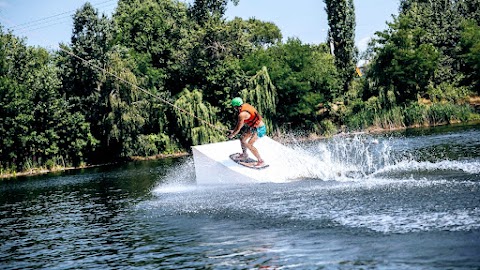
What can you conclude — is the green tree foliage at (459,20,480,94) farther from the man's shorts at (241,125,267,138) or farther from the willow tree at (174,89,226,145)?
the man's shorts at (241,125,267,138)

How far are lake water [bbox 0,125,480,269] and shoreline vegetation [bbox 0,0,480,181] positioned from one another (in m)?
34.3

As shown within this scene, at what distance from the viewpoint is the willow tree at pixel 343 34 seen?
65.7m

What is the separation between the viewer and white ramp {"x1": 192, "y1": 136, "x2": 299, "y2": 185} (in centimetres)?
1870

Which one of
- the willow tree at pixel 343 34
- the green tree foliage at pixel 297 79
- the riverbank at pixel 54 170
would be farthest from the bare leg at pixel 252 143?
the willow tree at pixel 343 34

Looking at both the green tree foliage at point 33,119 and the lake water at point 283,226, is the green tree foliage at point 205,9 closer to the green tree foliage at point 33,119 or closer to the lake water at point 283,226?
the green tree foliage at point 33,119

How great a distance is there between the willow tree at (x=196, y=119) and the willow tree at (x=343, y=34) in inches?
725

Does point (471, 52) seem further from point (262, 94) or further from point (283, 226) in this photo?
point (283, 226)

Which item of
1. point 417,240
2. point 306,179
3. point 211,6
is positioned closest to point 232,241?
point 417,240

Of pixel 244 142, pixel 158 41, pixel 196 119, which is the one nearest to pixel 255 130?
pixel 244 142

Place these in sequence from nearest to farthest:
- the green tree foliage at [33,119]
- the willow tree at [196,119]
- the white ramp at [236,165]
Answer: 1. the white ramp at [236,165]
2. the willow tree at [196,119]
3. the green tree foliage at [33,119]

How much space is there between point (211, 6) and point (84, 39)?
22.6m

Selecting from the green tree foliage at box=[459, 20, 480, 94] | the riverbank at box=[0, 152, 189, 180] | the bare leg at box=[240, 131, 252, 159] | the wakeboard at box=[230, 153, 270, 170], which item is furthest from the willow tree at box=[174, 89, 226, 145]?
the bare leg at box=[240, 131, 252, 159]

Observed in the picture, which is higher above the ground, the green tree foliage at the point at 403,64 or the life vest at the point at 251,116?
the green tree foliage at the point at 403,64

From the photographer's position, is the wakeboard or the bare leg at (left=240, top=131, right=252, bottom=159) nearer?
the bare leg at (left=240, top=131, right=252, bottom=159)
